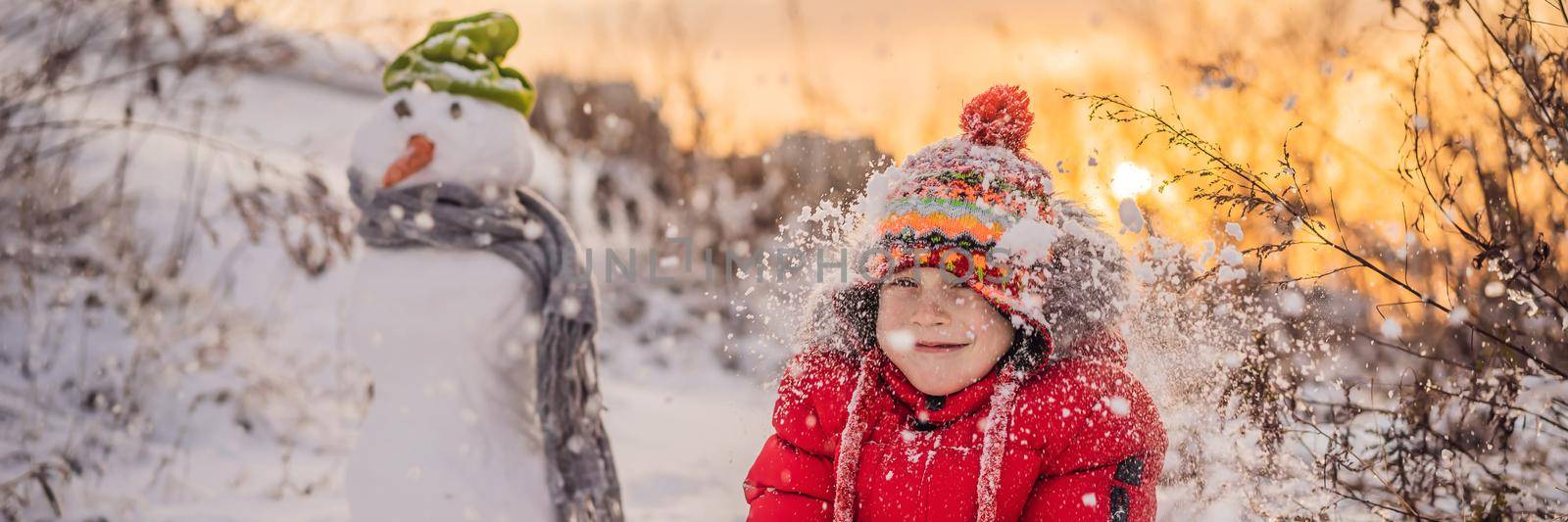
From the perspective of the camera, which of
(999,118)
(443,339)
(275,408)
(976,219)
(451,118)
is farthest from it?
(275,408)

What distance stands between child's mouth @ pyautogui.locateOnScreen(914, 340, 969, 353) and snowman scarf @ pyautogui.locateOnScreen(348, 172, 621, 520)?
4.38ft

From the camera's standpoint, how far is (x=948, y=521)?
2162mm

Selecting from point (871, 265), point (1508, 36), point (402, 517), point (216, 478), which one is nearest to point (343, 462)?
point (216, 478)

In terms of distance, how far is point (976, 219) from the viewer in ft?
7.15

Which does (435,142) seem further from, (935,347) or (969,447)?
(969,447)

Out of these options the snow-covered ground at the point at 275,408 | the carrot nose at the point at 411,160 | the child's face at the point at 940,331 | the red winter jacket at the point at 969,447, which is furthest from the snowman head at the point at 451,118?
the child's face at the point at 940,331

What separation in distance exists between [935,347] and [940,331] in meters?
0.04

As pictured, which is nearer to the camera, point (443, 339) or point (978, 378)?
point (978, 378)

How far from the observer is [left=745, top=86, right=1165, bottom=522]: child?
214cm

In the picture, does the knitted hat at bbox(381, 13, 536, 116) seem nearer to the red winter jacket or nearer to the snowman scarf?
the snowman scarf

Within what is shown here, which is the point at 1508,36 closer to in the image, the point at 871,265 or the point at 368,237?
the point at 871,265

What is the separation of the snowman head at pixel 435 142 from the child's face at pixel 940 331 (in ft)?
5.07

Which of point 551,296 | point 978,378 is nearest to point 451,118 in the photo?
point 551,296

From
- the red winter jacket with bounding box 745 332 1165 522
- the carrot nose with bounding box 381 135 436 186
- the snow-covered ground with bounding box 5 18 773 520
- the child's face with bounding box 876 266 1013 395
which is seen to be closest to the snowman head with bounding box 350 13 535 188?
the carrot nose with bounding box 381 135 436 186
